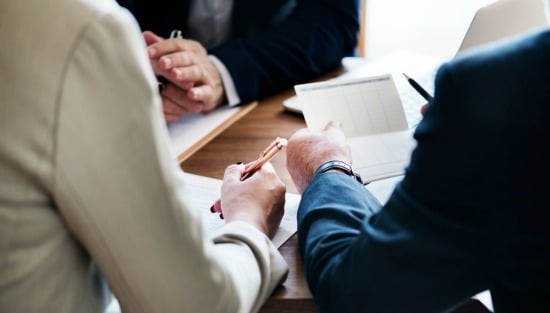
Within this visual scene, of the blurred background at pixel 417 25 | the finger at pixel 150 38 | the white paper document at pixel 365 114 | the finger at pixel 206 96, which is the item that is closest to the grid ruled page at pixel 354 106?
the white paper document at pixel 365 114

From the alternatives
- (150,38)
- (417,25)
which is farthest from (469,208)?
(417,25)

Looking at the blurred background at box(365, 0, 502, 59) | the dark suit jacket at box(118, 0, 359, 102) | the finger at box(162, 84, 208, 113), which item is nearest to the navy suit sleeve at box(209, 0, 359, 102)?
the dark suit jacket at box(118, 0, 359, 102)

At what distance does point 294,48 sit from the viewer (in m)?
1.38

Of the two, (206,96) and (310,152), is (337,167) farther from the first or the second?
(206,96)

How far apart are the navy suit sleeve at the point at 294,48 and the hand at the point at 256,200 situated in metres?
0.45

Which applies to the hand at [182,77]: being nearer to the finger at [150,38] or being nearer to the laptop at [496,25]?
the finger at [150,38]

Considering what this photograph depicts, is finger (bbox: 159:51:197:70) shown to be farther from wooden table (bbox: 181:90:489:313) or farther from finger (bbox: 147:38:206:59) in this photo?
wooden table (bbox: 181:90:489:313)

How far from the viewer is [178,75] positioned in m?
1.20

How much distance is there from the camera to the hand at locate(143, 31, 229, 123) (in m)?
1.21

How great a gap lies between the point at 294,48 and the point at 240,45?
13 cm

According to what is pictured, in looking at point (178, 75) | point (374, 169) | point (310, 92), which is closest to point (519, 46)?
point (374, 169)

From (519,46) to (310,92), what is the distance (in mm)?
559

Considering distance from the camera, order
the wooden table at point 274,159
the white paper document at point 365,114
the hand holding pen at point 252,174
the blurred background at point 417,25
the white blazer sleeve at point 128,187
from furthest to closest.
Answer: the blurred background at point 417,25 → the white paper document at point 365,114 → the hand holding pen at point 252,174 → the wooden table at point 274,159 → the white blazer sleeve at point 128,187

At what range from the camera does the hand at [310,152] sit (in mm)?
892
